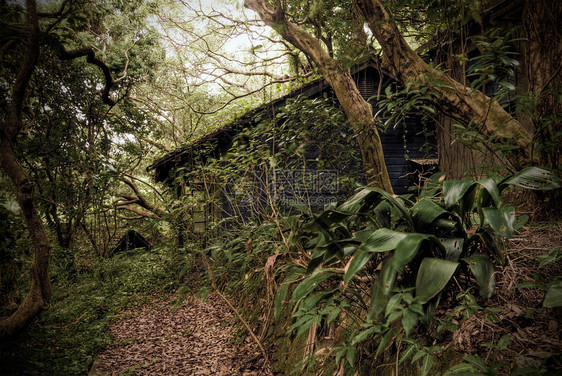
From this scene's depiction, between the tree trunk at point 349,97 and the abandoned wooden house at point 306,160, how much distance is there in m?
0.25

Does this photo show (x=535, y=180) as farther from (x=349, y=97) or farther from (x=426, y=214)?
(x=349, y=97)

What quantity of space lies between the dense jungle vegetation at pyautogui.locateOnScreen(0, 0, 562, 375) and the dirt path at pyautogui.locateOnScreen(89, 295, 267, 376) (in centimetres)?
4

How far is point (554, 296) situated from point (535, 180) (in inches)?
21.7

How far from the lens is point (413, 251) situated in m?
1.21

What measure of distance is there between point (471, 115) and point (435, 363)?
2225 mm

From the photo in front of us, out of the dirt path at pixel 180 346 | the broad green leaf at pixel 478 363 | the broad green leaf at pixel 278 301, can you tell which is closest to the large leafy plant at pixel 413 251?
the broad green leaf at pixel 478 363

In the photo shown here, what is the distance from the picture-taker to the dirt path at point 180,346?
10.4 feet

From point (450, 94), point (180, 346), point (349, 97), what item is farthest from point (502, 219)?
point (180, 346)

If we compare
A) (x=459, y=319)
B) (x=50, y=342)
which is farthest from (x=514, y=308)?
(x=50, y=342)

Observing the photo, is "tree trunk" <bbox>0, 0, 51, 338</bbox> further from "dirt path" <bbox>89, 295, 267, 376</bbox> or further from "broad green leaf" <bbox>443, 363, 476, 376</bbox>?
"broad green leaf" <bbox>443, 363, 476, 376</bbox>

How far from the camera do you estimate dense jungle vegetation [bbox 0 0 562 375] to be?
54.1 inches

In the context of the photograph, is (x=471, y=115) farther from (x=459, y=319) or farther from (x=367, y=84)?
(x=367, y=84)

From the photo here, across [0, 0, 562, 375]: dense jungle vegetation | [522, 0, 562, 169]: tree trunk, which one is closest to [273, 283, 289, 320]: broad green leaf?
[0, 0, 562, 375]: dense jungle vegetation

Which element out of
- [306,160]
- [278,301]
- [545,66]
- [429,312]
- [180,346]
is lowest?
[180,346]
